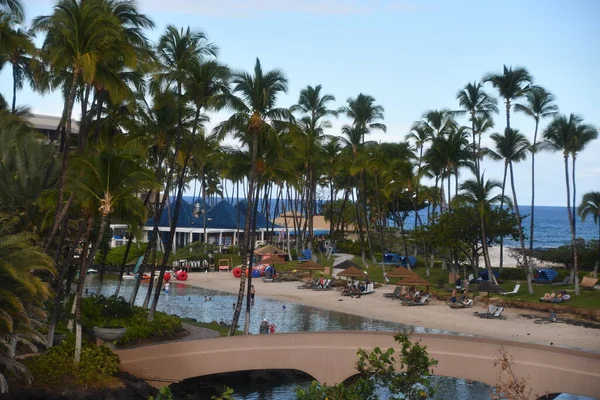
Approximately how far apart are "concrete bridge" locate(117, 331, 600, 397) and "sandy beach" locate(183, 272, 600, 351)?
12.6 meters

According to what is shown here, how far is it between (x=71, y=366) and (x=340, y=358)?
798 centimetres

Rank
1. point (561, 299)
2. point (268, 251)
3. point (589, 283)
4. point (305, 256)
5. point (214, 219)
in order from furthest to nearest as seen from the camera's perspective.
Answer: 1. point (214, 219)
2. point (305, 256)
3. point (268, 251)
4. point (589, 283)
5. point (561, 299)

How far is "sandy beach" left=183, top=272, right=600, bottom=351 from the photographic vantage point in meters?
30.3

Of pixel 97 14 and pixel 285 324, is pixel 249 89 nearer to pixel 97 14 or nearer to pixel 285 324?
pixel 97 14

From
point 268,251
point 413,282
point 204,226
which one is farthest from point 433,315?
point 204,226

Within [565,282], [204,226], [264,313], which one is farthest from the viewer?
[204,226]

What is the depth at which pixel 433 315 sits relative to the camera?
37.2 meters

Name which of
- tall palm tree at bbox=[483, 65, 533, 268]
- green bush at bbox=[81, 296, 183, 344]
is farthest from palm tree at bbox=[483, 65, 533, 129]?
green bush at bbox=[81, 296, 183, 344]

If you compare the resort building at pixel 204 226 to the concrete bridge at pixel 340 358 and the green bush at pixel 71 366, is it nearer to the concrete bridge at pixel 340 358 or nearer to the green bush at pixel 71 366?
the concrete bridge at pixel 340 358

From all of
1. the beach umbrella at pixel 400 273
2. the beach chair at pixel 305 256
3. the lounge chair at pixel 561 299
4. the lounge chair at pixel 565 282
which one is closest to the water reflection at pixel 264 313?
the beach umbrella at pixel 400 273

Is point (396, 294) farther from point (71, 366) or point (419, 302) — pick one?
point (71, 366)

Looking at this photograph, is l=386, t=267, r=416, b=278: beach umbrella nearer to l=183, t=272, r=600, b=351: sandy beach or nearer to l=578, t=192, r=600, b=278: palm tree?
l=183, t=272, r=600, b=351: sandy beach

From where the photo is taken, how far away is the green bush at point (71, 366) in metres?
18.5

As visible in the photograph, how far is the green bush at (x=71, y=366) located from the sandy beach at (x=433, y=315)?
18.5 meters
